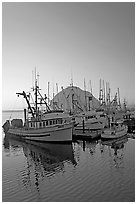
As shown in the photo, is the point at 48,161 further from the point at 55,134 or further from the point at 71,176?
the point at 55,134

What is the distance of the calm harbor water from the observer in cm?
1319

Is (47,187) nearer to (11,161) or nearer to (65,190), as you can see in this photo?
(65,190)

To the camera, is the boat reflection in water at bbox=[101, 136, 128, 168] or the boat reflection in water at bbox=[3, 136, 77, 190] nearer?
the boat reflection in water at bbox=[3, 136, 77, 190]

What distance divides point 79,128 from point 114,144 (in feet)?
45.2

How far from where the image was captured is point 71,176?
662 inches

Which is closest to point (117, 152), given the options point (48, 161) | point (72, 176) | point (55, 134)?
point (48, 161)

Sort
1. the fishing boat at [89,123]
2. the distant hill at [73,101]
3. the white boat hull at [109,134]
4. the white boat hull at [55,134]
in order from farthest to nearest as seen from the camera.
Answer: the distant hill at [73,101]
the fishing boat at [89,123]
the white boat hull at [109,134]
the white boat hull at [55,134]

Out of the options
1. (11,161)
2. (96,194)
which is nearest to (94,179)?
(96,194)

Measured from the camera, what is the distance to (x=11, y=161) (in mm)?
23938

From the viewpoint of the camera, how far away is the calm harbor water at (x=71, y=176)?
519 inches

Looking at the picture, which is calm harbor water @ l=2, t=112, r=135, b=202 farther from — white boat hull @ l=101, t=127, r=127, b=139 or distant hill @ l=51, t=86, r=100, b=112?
distant hill @ l=51, t=86, r=100, b=112

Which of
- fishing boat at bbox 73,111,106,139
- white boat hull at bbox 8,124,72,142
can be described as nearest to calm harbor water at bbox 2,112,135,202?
white boat hull at bbox 8,124,72,142

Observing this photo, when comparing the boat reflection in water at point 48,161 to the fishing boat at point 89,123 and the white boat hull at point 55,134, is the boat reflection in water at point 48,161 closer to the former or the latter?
the white boat hull at point 55,134

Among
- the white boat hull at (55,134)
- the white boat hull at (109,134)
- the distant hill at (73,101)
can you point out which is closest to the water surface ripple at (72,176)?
the white boat hull at (55,134)
